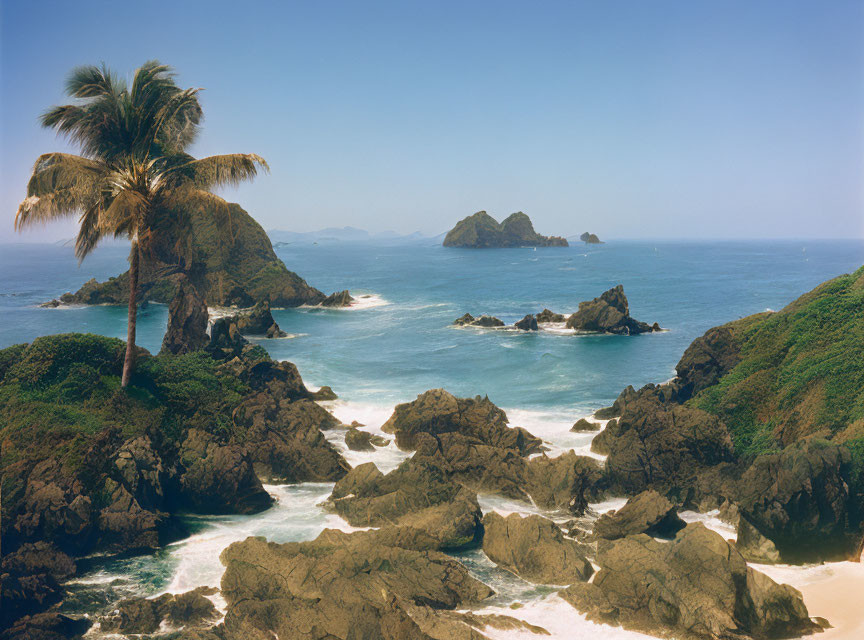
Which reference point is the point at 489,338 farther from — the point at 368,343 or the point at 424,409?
the point at 424,409

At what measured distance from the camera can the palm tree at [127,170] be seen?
20.7 m

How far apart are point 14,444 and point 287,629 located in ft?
38.0

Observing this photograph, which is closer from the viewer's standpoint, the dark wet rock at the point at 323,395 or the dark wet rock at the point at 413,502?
the dark wet rock at the point at 413,502

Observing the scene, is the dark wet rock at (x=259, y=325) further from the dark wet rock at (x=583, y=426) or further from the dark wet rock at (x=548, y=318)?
the dark wet rock at (x=583, y=426)

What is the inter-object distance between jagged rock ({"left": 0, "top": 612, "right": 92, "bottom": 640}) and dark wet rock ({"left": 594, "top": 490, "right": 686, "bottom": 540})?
44.1 feet

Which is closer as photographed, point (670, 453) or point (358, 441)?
point (670, 453)

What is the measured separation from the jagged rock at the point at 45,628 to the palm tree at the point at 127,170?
1085 centimetres

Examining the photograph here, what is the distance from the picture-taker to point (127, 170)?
870 inches

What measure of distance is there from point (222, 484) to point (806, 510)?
56.5 ft

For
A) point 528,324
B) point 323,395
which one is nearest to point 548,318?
point 528,324

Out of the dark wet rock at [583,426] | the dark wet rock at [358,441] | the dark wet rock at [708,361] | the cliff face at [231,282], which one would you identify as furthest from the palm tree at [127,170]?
the cliff face at [231,282]

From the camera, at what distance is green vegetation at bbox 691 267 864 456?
22625mm

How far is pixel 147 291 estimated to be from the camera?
77.8 metres

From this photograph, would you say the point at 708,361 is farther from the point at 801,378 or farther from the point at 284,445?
the point at 284,445
